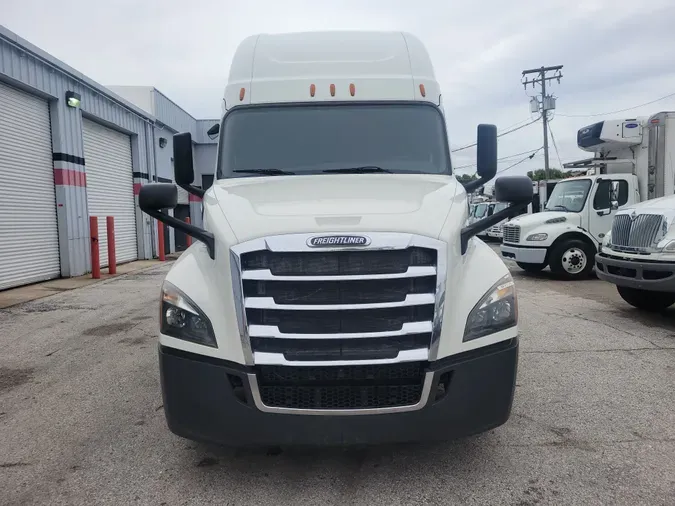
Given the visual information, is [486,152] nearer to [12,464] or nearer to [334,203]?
[334,203]

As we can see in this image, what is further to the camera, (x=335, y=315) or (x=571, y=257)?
(x=571, y=257)

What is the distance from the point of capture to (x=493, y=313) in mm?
Answer: 3037

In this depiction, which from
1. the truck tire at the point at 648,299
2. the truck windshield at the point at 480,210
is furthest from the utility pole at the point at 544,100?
the truck tire at the point at 648,299

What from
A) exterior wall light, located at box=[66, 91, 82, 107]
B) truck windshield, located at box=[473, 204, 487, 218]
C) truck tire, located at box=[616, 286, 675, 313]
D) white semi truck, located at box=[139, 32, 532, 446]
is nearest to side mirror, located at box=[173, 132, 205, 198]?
white semi truck, located at box=[139, 32, 532, 446]

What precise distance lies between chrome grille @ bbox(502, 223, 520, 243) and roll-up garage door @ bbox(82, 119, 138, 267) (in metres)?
11.0

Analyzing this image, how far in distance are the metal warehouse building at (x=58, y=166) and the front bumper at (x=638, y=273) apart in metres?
6.02

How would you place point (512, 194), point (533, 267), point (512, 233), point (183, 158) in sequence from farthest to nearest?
point (512, 233) < point (533, 267) < point (183, 158) < point (512, 194)

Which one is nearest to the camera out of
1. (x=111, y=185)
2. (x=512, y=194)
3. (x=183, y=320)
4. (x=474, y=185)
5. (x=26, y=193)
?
(x=183, y=320)

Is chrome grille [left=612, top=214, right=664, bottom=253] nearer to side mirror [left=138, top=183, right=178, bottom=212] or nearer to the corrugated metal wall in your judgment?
side mirror [left=138, top=183, right=178, bottom=212]

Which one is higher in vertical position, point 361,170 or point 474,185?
point 361,170

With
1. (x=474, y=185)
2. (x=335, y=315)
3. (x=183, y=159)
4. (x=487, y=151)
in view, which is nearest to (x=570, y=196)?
(x=474, y=185)

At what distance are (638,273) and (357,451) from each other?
5.13 m

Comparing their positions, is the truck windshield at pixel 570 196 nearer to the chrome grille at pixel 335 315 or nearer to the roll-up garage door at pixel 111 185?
the chrome grille at pixel 335 315

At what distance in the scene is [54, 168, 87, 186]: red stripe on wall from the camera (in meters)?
12.9
